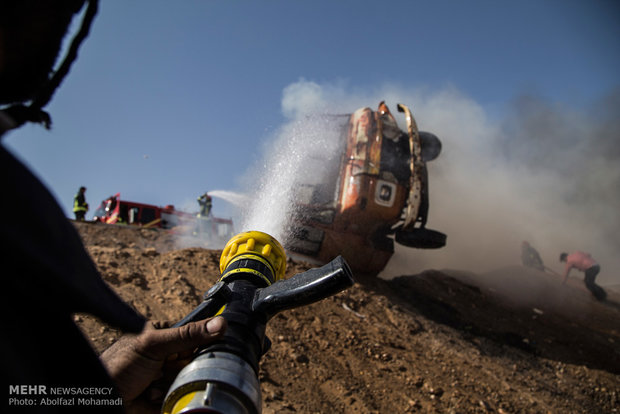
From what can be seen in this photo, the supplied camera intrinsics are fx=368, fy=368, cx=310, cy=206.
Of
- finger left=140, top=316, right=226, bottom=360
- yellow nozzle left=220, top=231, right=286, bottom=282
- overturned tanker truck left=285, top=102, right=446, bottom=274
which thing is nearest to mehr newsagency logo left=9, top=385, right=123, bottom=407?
finger left=140, top=316, right=226, bottom=360

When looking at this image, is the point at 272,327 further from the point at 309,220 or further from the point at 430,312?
the point at 430,312

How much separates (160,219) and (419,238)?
983 cm

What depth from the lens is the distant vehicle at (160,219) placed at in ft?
41.6

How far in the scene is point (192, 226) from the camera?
1363 cm

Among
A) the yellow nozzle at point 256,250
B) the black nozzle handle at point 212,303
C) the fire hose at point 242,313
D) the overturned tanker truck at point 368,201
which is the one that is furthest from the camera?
the overturned tanker truck at point 368,201

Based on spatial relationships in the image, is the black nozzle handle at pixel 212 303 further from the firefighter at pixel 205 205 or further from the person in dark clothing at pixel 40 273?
the firefighter at pixel 205 205

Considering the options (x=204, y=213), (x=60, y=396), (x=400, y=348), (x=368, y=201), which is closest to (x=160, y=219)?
(x=204, y=213)

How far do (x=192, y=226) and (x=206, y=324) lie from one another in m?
13.1

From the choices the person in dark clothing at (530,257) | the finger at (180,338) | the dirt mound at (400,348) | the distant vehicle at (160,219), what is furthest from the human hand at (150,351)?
the person in dark clothing at (530,257)

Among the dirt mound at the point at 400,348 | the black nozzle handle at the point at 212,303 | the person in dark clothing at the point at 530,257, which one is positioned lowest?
the person in dark clothing at the point at 530,257

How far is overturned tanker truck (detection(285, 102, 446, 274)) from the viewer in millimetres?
6062

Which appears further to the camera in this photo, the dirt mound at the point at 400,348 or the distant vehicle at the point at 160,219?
the distant vehicle at the point at 160,219

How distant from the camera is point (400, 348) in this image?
4.40 m

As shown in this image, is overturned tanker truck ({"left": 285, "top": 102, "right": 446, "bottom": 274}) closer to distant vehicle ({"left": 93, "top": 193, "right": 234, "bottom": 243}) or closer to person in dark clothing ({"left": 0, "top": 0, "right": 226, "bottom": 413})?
person in dark clothing ({"left": 0, "top": 0, "right": 226, "bottom": 413})
